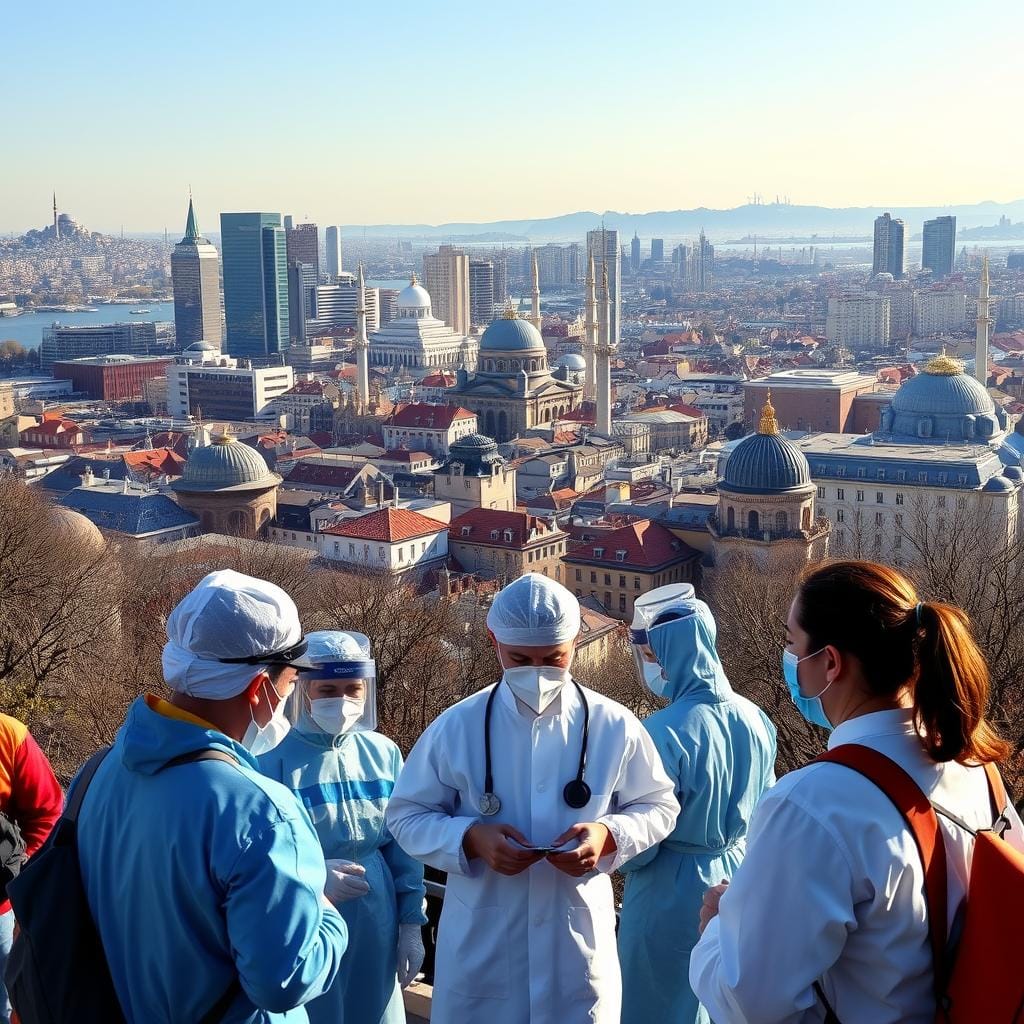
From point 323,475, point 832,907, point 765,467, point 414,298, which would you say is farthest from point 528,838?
point 414,298

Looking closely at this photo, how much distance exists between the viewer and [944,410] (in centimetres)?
5084

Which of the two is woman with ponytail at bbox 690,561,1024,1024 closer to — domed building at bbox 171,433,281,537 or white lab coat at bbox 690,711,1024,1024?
white lab coat at bbox 690,711,1024,1024

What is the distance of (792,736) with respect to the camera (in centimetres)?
1414

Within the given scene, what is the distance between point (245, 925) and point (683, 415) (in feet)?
244

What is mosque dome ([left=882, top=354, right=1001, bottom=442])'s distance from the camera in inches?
1987

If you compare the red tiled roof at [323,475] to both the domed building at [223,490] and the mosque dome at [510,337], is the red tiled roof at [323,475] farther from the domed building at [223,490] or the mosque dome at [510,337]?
the mosque dome at [510,337]

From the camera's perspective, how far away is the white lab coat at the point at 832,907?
2.82 metres

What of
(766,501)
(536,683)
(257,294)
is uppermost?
(536,683)

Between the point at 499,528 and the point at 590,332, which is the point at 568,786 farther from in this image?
the point at 590,332

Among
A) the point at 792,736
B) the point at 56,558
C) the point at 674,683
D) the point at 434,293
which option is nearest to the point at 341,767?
the point at 674,683

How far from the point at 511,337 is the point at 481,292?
331ft

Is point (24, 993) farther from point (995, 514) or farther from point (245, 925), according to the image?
point (995, 514)

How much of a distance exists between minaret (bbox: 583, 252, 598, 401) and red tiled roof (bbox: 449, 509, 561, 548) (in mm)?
31495

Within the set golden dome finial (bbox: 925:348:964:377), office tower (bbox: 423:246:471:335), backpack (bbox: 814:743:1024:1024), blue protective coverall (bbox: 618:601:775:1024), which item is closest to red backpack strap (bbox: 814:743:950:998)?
backpack (bbox: 814:743:1024:1024)
